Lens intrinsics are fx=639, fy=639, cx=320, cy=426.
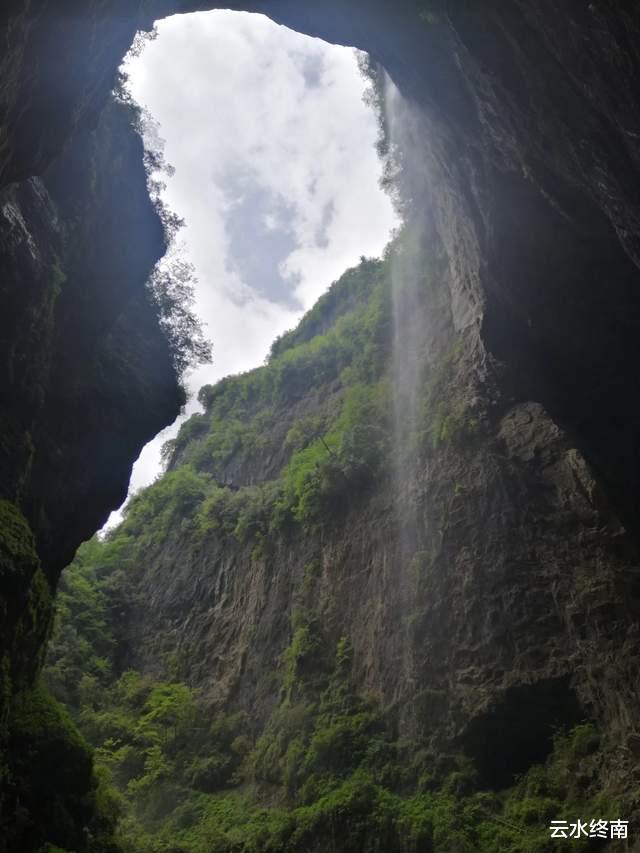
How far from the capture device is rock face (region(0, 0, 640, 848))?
9.27 m

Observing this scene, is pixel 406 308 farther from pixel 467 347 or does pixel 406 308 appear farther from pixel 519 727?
pixel 519 727

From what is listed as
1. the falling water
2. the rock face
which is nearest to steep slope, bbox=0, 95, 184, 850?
the rock face

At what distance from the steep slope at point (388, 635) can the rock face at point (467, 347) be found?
0.10 metres

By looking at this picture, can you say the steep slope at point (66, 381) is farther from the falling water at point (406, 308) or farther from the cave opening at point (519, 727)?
the cave opening at point (519, 727)

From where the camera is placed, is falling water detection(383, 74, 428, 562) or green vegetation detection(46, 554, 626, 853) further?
falling water detection(383, 74, 428, 562)

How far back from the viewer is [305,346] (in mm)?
37781

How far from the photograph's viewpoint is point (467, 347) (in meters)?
20.3

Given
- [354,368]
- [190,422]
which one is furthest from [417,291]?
[190,422]

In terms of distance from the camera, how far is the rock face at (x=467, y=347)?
927 cm

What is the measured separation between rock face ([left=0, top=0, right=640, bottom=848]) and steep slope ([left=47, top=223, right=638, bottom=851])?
0.10m

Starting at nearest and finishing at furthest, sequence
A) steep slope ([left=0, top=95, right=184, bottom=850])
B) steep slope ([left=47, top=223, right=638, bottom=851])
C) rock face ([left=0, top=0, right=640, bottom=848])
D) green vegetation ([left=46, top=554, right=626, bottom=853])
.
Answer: rock face ([left=0, top=0, right=640, bottom=848])
steep slope ([left=0, top=95, right=184, bottom=850])
green vegetation ([left=46, top=554, right=626, bottom=853])
steep slope ([left=47, top=223, right=638, bottom=851])

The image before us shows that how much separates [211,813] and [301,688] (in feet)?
12.9

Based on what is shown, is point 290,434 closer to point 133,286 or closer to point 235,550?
point 235,550

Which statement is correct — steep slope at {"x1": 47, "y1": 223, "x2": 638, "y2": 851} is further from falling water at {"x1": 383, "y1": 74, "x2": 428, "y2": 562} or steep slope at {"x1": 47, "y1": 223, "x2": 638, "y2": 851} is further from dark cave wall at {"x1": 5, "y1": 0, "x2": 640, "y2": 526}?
dark cave wall at {"x1": 5, "y1": 0, "x2": 640, "y2": 526}
